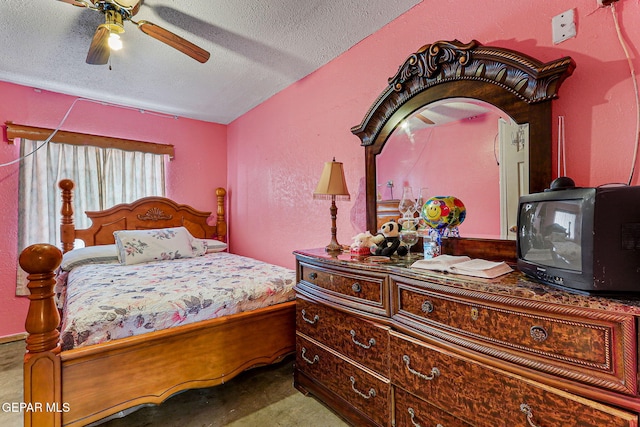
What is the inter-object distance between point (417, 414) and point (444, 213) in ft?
2.98

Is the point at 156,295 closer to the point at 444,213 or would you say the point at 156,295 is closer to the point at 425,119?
the point at 444,213

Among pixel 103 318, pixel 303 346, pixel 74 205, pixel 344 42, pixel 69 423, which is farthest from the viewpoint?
pixel 74 205

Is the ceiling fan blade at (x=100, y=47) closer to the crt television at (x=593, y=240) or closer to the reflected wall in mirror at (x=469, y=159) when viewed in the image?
the reflected wall in mirror at (x=469, y=159)

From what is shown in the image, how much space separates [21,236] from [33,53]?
5.59 ft

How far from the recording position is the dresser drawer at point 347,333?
4.58 feet

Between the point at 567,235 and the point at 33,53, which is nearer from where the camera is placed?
the point at 567,235

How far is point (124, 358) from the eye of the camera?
1.52 metres

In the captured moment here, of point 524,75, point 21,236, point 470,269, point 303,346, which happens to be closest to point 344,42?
point 524,75

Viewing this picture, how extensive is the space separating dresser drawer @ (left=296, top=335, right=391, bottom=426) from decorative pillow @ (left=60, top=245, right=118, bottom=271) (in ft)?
6.79

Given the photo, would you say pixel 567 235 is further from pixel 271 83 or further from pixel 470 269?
pixel 271 83

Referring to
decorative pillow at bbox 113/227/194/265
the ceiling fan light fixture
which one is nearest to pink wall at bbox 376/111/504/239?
the ceiling fan light fixture

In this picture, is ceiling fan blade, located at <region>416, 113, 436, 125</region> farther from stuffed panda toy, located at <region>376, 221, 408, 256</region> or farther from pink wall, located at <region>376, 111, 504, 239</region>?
stuffed panda toy, located at <region>376, 221, 408, 256</region>

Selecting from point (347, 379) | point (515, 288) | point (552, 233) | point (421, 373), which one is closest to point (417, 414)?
point (421, 373)

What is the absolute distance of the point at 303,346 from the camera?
6.21 ft
